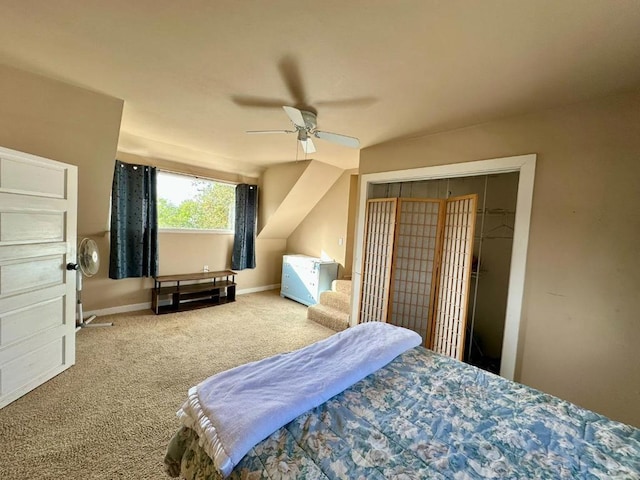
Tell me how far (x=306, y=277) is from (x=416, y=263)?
7.27 feet

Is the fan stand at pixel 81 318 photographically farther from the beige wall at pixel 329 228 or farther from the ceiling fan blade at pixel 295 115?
the beige wall at pixel 329 228

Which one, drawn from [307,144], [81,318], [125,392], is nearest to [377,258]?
[307,144]

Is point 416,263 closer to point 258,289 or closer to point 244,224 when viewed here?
point 244,224

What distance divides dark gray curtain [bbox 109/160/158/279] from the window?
0.82ft

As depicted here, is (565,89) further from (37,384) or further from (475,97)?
(37,384)

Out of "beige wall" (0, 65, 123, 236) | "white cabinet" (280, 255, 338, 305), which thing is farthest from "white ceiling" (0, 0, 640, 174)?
"white cabinet" (280, 255, 338, 305)

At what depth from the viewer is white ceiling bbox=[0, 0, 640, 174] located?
1.27 meters

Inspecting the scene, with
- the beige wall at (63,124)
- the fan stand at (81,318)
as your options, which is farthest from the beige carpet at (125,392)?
the beige wall at (63,124)

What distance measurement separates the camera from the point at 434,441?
1.07m

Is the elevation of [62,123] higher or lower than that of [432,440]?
higher

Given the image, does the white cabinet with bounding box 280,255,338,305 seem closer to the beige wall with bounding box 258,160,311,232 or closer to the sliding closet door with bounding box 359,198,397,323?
the beige wall with bounding box 258,160,311,232

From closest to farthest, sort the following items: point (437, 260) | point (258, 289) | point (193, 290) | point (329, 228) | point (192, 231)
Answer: point (437, 260), point (193, 290), point (192, 231), point (329, 228), point (258, 289)

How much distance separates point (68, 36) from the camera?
1569 millimetres

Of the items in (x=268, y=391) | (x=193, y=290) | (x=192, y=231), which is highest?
(x=192, y=231)
